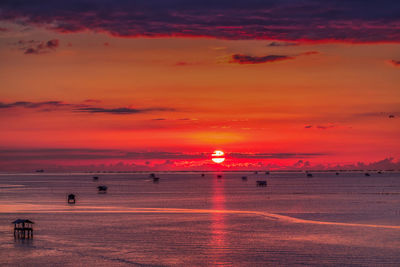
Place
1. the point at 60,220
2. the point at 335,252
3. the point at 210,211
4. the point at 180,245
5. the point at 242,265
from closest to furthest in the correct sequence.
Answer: the point at 242,265 < the point at 335,252 < the point at 180,245 < the point at 60,220 < the point at 210,211

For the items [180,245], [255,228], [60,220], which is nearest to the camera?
[180,245]

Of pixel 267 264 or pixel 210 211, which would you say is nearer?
pixel 267 264

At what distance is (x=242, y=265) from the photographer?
44.2 m

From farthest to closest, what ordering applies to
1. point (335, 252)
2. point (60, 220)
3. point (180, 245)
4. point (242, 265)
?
point (60, 220) < point (180, 245) < point (335, 252) < point (242, 265)

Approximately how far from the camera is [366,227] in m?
67.9

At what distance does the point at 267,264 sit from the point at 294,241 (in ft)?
40.0

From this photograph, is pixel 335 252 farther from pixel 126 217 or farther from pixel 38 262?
pixel 126 217

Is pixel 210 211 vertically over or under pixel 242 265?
over

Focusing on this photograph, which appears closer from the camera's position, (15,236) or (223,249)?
(223,249)

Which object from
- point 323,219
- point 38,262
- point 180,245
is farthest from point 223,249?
point 323,219

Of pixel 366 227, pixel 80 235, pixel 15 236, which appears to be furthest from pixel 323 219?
Answer: pixel 15 236

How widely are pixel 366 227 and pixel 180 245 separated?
25.5 metres

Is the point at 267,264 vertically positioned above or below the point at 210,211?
below

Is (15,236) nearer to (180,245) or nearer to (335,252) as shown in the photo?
(180,245)
